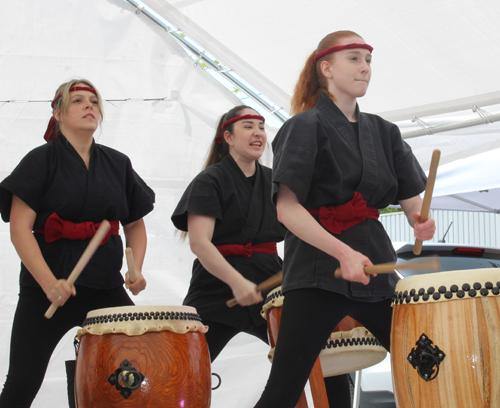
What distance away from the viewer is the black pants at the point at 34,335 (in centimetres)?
204

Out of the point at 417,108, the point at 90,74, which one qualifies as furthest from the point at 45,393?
the point at 417,108

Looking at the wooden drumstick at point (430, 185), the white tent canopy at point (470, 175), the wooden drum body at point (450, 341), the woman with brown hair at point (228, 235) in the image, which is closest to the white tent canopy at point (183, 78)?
the white tent canopy at point (470, 175)

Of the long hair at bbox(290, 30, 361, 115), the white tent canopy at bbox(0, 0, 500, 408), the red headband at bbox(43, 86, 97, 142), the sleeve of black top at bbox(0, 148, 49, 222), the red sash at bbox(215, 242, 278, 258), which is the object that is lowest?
the red sash at bbox(215, 242, 278, 258)

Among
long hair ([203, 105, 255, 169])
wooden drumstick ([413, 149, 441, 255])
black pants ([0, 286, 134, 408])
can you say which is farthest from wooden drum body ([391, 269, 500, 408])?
long hair ([203, 105, 255, 169])

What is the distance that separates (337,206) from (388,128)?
1.22 feet

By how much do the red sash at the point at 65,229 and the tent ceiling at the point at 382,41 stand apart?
1.89 meters

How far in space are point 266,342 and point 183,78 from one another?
6.80 ft

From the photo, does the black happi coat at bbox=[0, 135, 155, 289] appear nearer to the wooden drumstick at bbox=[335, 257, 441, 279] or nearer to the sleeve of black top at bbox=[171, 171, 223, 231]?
the sleeve of black top at bbox=[171, 171, 223, 231]

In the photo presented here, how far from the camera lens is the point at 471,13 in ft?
9.90

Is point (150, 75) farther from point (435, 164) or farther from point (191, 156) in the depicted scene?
point (435, 164)

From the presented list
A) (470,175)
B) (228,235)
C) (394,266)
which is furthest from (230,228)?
(470,175)

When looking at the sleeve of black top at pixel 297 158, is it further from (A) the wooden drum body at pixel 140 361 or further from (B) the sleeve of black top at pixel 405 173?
(A) the wooden drum body at pixel 140 361

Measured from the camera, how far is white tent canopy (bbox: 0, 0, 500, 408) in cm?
336

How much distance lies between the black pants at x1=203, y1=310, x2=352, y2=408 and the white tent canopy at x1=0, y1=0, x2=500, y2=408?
4.63 feet
